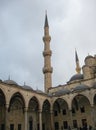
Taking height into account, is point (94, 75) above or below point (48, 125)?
above

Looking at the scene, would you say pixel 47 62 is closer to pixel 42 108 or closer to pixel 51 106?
pixel 51 106

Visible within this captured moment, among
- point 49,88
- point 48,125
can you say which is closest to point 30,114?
point 48,125

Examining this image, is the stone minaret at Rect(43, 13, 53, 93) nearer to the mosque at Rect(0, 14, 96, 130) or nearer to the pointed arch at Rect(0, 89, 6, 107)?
the mosque at Rect(0, 14, 96, 130)

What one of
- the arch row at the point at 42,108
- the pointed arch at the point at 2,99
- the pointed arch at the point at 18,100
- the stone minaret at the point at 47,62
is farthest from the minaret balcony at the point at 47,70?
the pointed arch at the point at 2,99

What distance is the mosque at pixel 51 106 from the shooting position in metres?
25.6

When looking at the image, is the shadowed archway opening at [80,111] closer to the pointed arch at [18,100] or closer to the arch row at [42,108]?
the arch row at [42,108]

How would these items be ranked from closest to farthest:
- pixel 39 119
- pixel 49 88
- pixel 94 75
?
1. pixel 39 119
2. pixel 94 75
3. pixel 49 88

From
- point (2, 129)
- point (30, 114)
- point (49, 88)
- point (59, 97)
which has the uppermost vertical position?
point (49, 88)

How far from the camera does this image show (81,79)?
113 ft

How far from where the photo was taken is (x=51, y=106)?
2981cm

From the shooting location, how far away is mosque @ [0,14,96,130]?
2556 cm

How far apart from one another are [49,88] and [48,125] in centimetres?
722

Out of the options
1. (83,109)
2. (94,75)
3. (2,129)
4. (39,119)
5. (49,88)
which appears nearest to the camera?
(2,129)

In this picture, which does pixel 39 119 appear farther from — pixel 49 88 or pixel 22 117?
pixel 49 88
